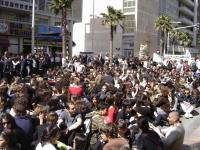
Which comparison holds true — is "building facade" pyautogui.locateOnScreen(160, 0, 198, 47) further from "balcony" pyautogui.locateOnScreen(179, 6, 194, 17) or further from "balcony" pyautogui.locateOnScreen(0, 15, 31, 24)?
"balcony" pyautogui.locateOnScreen(0, 15, 31, 24)

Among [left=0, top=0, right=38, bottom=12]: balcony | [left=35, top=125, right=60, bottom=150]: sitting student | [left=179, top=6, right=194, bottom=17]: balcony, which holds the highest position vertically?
[left=179, top=6, right=194, bottom=17]: balcony

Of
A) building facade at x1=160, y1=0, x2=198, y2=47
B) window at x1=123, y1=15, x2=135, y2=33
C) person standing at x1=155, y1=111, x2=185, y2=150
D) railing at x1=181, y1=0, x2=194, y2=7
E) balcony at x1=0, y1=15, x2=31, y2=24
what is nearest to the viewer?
person standing at x1=155, y1=111, x2=185, y2=150

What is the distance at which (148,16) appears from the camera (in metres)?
84.4

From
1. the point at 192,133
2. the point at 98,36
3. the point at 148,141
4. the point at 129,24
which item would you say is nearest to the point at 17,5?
the point at 98,36

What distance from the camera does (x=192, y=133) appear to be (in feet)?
44.7

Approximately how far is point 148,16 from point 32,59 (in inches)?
2366

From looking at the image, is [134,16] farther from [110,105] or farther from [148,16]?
[110,105]

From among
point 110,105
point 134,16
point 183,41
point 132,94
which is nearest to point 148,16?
point 134,16

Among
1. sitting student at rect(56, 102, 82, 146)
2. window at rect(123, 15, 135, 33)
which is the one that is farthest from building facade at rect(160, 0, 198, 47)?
sitting student at rect(56, 102, 82, 146)

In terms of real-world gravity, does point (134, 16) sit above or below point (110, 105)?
above

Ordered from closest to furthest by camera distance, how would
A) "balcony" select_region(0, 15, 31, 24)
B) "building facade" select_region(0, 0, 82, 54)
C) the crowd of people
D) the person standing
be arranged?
the crowd of people
the person standing
"building facade" select_region(0, 0, 82, 54)
"balcony" select_region(0, 15, 31, 24)

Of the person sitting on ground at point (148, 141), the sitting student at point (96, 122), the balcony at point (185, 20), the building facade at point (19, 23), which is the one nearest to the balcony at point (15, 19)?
the building facade at point (19, 23)

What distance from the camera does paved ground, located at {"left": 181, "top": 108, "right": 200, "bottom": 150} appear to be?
11191 millimetres

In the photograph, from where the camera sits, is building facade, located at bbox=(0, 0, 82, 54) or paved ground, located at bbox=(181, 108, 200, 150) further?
building facade, located at bbox=(0, 0, 82, 54)
